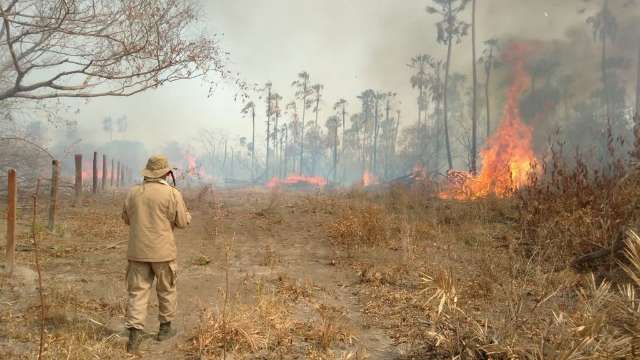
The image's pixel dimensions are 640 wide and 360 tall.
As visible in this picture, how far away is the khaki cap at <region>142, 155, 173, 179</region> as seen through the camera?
4.89 metres

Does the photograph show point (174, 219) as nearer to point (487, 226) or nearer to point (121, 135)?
point (487, 226)

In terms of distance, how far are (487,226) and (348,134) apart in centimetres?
8603

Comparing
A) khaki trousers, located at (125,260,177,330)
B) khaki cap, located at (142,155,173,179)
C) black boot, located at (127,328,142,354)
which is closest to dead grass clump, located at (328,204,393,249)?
khaki trousers, located at (125,260,177,330)

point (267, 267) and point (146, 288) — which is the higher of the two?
point (146, 288)

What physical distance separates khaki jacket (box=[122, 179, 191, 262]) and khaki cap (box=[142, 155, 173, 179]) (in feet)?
0.27

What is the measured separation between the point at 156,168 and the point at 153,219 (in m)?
0.57

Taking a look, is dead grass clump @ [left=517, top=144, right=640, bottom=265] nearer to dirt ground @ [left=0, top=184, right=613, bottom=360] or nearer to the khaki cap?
dirt ground @ [left=0, top=184, right=613, bottom=360]

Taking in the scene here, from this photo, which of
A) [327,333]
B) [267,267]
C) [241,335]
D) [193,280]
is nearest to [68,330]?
[241,335]

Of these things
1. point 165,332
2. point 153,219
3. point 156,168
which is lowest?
point 165,332

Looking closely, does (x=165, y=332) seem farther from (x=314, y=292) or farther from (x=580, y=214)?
(x=580, y=214)

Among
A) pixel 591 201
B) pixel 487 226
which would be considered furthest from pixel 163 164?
pixel 487 226

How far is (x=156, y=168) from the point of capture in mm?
4930

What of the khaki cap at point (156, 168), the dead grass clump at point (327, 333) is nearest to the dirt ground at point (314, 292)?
the dead grass clump at point (327, 333)

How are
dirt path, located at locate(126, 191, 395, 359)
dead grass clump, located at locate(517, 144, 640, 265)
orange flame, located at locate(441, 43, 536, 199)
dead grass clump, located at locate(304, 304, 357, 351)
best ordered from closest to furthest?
dead grass clump, located at locate(304, 304, 357, 351)
dirt path, located at locate(126, 191, 395, 359)
dead grass clump, located at locate(517, 144, 640, 265)
orange flame, located at locate(441, 43, 536, 199)
